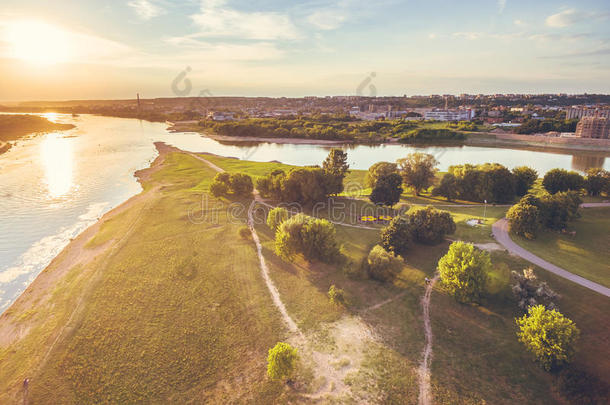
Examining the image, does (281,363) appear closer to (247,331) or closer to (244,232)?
(247,331)

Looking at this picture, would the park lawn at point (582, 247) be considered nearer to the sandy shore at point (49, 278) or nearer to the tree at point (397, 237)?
the tree at point (397, 237)

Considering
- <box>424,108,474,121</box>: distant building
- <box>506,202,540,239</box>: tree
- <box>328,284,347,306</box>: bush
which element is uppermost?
<box>424,108,474,121</box>: distant building

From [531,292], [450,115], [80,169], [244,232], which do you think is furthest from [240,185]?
[450,115]

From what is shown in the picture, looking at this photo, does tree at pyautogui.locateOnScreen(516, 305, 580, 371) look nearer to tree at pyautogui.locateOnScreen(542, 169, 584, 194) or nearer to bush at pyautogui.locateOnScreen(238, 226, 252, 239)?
bush at pyautogui.locateOnScreen(238, 226, 252, 239)

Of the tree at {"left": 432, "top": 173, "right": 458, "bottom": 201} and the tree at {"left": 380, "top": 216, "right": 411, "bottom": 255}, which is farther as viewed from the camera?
the tree at {"left": 432, "top": 173, "right": 458, "bottom": 201}

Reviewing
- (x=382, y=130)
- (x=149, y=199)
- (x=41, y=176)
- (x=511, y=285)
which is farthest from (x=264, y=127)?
(x=511, y=285)

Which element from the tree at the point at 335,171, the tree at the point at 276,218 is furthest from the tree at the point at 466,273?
the tree at the point at 335,171

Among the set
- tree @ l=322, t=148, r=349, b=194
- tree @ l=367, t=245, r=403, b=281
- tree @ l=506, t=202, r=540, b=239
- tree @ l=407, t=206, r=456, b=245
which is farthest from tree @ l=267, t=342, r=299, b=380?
tree @ l=322, t=148, r=349, b=194
